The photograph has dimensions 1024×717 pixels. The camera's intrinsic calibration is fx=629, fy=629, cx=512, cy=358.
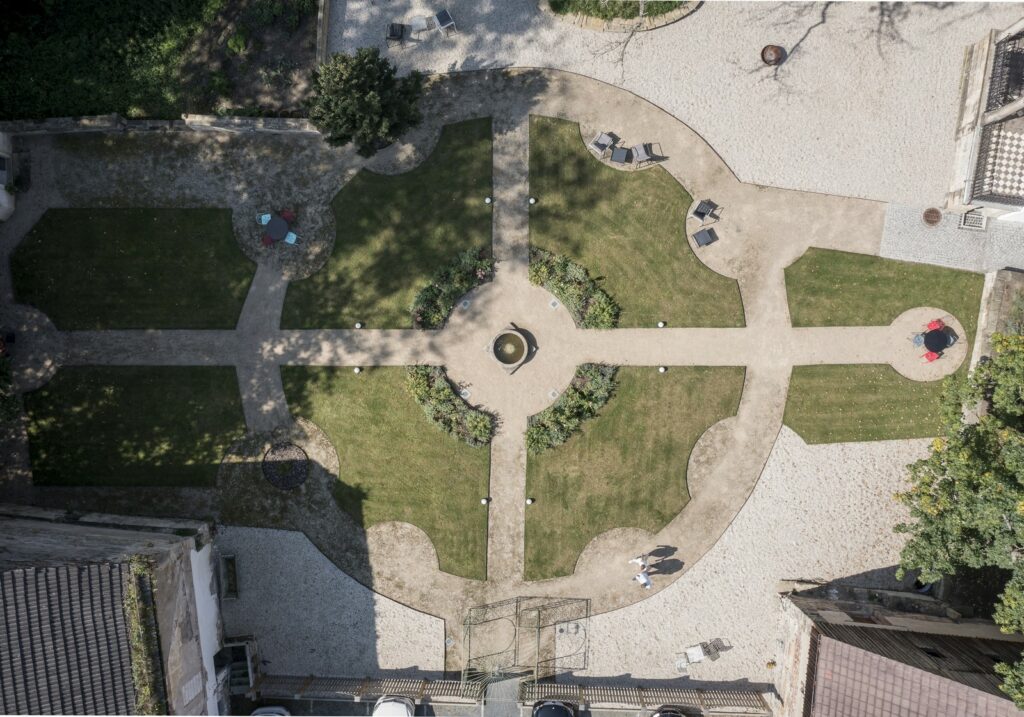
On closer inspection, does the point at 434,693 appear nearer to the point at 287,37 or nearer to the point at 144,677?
the point at 144,677

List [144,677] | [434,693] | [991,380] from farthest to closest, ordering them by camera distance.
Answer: [434,693], [991,380], [144,677]

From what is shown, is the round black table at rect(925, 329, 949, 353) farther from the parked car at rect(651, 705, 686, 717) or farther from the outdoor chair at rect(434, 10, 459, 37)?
the outdoor chair at rect(434, 10, 459, 37)

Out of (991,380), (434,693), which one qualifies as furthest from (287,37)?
(991,380)

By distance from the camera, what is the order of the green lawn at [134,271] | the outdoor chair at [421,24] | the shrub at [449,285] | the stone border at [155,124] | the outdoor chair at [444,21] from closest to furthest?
the stone border at [155,124]
the outdoor chair at [444,21]
the shrub at [449,285]
the outdoor chair at [421,24]
the green lawn at [134,271]

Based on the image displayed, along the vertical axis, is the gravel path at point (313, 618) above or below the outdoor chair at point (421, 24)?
below

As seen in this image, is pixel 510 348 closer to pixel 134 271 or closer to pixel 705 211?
pixel 705 211

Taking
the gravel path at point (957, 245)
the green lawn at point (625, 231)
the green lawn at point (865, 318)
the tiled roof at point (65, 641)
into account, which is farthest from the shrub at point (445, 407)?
the gravel path at point (957, 245)

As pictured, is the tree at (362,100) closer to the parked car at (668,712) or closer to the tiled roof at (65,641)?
the tiled roof at (65,641)
